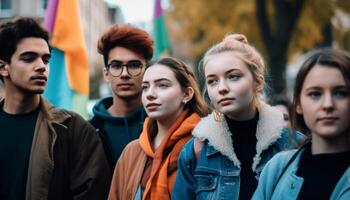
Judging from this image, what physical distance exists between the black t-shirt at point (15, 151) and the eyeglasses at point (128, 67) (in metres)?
0.75

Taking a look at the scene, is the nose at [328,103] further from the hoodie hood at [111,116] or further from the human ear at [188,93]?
the hoodie hood at [111,116]

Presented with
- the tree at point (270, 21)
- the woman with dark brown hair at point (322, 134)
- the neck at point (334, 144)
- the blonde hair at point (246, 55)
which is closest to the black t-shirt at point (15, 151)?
the blonde hair at point (246, 55)

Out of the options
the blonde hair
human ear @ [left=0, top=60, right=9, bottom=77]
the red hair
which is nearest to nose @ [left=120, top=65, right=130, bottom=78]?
the red hair

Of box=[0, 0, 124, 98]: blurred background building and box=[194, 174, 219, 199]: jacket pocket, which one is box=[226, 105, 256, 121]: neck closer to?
box=[194, 174, 219, 199]: jacket pocket

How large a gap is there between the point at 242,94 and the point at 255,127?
0.70ft

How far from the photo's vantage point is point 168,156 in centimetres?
404

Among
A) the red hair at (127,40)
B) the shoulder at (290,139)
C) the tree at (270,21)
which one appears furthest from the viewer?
the tree at (270,21)

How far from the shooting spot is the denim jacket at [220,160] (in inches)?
137

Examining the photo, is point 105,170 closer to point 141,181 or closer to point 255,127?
point 141,181

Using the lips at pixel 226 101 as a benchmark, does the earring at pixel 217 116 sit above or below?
below

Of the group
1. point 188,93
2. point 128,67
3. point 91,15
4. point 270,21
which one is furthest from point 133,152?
point 91,15

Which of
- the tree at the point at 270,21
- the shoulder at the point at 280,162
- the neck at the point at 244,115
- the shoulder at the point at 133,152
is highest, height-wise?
the tree at the point at 270,21

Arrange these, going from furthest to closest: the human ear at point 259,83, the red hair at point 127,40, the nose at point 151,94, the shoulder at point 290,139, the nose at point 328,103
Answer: the red hair at point 127,40 → the nose at point 151,94 → the human ear at point 259,83 → the shoulder at point 290,139 → the nose at point 328,103

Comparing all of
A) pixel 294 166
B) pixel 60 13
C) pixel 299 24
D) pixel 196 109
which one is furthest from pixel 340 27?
pixel 294 166
